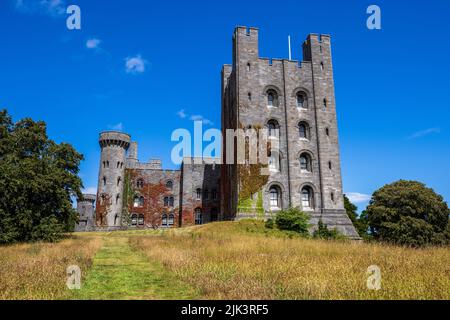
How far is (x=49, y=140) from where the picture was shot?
25359 millimetres

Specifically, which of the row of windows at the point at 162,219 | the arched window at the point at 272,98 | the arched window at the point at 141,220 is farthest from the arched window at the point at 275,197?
the arched window at the point at 141,220

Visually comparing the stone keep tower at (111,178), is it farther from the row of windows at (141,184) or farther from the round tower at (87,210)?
the round tower at (87,210)

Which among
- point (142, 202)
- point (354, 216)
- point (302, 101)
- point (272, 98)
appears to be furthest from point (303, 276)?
point (142, 202)

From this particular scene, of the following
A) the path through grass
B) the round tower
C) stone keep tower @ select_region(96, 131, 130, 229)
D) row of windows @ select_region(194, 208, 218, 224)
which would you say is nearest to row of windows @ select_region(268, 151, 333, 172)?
row of windows @ select_region(194, 208, 218, 224)

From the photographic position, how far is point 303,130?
33.1 m

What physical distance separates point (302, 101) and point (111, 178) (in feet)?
89.2

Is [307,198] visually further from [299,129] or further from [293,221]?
[299,129]

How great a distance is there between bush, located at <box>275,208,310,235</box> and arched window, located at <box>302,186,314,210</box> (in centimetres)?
450

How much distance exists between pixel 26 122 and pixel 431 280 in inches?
1036

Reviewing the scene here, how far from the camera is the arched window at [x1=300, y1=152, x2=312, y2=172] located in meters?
32.1

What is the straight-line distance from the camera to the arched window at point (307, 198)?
3111 cm

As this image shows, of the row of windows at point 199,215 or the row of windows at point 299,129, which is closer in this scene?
the row of windows at point 299,129
